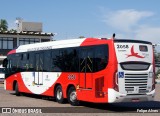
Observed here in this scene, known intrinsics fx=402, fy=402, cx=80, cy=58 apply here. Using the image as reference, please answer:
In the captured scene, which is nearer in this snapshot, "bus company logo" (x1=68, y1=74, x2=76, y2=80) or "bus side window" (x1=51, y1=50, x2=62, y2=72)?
"bus company logo" (x1=68, y1=74, x2=76, y2=80)

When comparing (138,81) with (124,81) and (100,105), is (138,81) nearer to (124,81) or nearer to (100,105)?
(124,81)


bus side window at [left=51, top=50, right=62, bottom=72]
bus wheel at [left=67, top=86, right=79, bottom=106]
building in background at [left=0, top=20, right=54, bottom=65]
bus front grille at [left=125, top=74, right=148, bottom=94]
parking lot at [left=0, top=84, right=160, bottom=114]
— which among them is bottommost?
parking lot at [left=0, top=84, right=160, bottom=114]

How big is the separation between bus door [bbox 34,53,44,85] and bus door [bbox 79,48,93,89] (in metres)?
4.54

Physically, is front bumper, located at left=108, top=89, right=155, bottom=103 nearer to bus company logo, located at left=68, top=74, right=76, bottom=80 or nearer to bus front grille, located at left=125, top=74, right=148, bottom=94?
bus front grille, located at left=125, top=74, right=148, bottom=94

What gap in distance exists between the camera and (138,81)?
16859 mm

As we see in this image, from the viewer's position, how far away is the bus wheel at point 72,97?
737 inches

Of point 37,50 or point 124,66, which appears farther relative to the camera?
point 37,50

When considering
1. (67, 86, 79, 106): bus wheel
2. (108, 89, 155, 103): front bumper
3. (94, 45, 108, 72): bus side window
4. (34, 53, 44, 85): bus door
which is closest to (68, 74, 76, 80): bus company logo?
(67, 86, 79, 106): bus wheel

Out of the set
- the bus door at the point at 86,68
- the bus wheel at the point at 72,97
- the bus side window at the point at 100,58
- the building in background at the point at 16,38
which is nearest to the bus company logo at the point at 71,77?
the bus wheel at the point at 72,97

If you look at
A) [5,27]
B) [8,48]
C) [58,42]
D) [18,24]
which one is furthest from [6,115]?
[5,27]

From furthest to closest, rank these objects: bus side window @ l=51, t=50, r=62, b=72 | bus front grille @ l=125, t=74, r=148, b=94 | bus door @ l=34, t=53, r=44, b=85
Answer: bus door @ l=34, t=53, r=44, b=85 → bus side window @ l=51, t=50, r=62, b=72 → bus front grille @ l=125, t=74, r=148, b=94

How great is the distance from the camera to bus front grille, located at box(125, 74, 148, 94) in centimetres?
1656

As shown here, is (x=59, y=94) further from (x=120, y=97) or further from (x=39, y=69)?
(x=120, y=97)

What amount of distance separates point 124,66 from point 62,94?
4.51 metres
